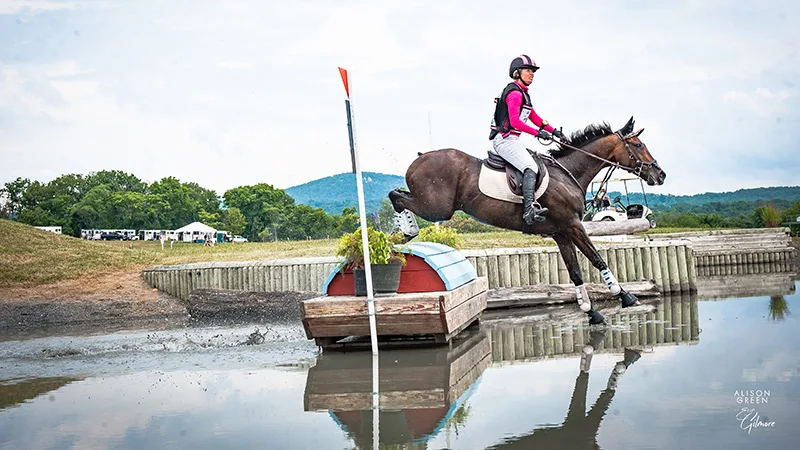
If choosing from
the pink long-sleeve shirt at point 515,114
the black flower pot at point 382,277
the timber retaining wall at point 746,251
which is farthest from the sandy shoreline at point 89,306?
the timber retaining wall at point 746,251

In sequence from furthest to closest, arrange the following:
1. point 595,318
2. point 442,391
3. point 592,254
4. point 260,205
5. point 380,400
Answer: point 260,205, point 592,254, point 595,318, point 442,391, point 380,400

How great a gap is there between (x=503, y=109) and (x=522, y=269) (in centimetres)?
513

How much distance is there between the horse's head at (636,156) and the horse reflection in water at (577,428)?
3.85 m

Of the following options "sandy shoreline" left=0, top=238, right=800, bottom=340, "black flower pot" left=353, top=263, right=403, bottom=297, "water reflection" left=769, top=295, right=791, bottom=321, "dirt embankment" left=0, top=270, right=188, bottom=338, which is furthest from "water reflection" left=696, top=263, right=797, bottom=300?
"dirt embankment" left=0, top=270, right=188, bottom=338

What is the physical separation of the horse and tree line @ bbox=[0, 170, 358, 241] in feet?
95.3

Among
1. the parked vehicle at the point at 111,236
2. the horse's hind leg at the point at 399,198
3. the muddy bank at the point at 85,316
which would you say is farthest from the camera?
the parked vehicle at the point at 111,236

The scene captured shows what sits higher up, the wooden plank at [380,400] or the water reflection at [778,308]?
the wooden plank at [380,400]

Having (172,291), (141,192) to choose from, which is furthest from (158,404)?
(141,192)

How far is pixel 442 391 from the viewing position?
5.75m

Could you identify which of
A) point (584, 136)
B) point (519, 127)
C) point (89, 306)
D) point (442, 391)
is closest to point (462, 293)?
point (519, 127)

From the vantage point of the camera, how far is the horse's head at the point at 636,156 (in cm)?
930

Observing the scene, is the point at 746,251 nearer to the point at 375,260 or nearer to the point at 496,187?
the point at 496,187

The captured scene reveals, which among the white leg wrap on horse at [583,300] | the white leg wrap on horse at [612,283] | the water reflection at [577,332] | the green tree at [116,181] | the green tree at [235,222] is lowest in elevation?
the water reflection at [577,332]

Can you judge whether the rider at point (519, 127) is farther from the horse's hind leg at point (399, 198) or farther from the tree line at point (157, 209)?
the tree line at point (157, 209)
